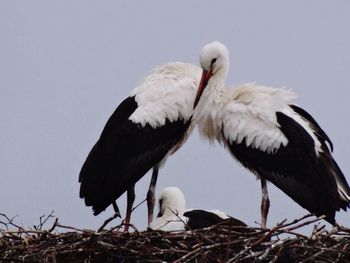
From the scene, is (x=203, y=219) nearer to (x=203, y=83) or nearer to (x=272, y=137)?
(x=272, y=137)

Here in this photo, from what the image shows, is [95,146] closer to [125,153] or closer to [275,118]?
[125,153]

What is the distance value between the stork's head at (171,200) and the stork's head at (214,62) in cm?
100

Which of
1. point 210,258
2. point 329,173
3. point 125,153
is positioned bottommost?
point 210,258

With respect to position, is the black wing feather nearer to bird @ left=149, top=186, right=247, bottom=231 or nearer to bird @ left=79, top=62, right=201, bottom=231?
bird @ left=79, top=62, right=201, bottom=231

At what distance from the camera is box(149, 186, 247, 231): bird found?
10766 mm

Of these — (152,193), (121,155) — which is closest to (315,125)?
(152,193)

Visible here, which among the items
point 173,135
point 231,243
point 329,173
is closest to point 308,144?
point 329,173

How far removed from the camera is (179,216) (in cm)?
1091

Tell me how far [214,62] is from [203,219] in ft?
5.33

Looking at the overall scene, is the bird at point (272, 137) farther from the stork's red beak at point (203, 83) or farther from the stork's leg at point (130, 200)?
the stork's leg at point (130, 200)

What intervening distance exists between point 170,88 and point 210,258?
2.62m

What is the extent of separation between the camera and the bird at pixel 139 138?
37.0ft

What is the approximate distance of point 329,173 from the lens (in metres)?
11.2

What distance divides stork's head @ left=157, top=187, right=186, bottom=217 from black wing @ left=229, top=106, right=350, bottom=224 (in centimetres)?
69
